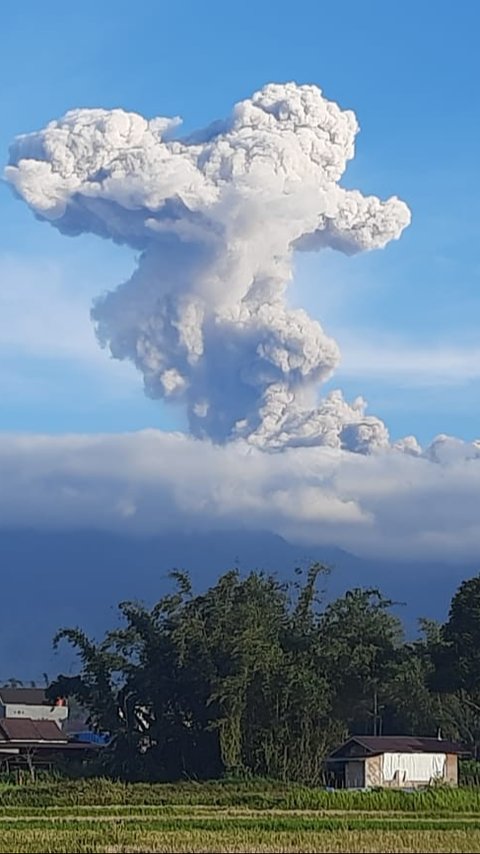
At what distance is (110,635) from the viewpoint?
66.8 meters

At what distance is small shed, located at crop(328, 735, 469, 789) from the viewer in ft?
194

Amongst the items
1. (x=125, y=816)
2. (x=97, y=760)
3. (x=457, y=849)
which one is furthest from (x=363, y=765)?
(x=457, y=849)

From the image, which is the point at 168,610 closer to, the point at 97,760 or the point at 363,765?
the point at 97,760

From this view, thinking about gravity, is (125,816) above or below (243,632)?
below

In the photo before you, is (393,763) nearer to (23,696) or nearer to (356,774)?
(356,774)

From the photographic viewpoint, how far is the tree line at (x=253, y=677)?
6084 cm

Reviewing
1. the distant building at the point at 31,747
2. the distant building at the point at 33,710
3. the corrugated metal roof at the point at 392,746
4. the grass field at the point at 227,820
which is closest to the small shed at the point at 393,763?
the corrugated metal roof at the point at 392,746

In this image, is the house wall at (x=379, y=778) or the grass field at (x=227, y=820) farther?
the house wall at (x=379, y=778)

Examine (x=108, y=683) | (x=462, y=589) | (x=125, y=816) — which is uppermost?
(x=462, y=589)

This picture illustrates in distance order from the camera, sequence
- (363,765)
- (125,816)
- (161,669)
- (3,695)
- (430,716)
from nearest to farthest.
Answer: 1. (125,816)
2. (363,765)
3. (161,669)
4. (430,716)
5. (3,695)

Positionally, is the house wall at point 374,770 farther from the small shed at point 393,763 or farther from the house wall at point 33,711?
the house wall at point 33,711

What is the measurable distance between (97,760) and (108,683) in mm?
4378

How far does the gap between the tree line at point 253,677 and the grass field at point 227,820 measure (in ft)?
33.8

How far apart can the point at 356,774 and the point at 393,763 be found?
175cm
